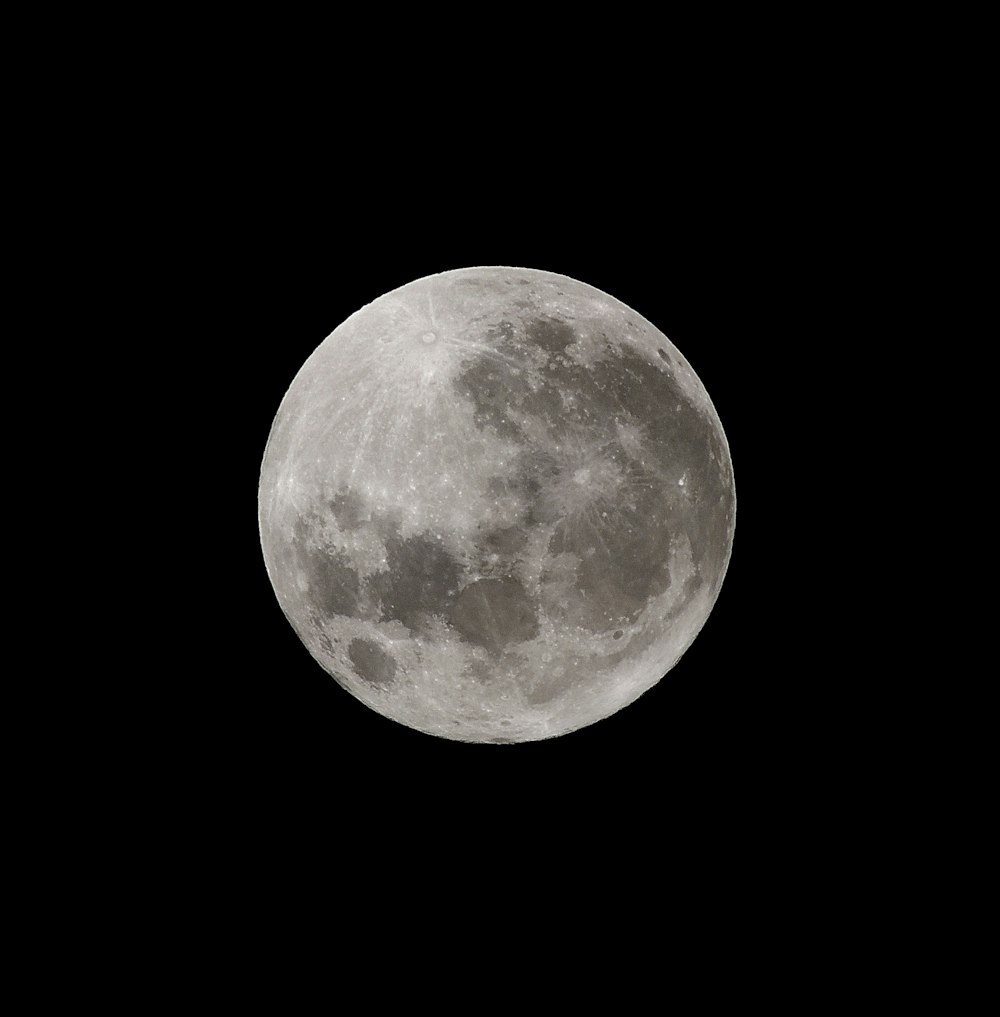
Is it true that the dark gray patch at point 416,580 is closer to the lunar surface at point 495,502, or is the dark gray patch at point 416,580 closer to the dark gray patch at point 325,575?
the lunar surface at point 495,502

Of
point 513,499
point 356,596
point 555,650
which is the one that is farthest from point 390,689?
point 513,499

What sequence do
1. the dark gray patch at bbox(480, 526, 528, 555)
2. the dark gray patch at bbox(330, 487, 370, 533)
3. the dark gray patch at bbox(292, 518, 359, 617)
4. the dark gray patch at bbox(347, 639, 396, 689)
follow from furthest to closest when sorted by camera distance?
the dark gray patch at bbox(347, 639, 396, 689) → the dark gray patch at bbox(292, 518, 359, 617) → the dark gray patch at bbox(330, 487, 370, 533) → the dark gray patch at bbox(480, 526, 528, 555)

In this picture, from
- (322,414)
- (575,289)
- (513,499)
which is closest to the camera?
(513,499)

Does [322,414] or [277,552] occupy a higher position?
[322,414]

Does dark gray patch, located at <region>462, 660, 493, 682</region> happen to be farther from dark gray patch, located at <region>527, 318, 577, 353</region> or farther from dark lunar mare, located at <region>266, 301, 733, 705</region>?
dark gray patch, located at <region>527, 318, 577, 353</region>

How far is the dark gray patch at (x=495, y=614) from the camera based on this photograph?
16.1ft

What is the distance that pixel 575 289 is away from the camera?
5.58m

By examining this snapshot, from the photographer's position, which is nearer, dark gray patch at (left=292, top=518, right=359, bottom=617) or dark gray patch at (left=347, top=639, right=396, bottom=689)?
dark gray patch at (left=292, top=518, right=359, bottom=617)

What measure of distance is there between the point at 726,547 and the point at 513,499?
1.51 meters

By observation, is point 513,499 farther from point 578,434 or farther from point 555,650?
point 555,650

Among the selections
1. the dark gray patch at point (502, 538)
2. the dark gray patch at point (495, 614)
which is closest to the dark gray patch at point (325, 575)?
the dark gray patch at point (495, 614)

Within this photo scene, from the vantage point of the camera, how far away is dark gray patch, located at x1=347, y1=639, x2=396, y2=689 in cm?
526

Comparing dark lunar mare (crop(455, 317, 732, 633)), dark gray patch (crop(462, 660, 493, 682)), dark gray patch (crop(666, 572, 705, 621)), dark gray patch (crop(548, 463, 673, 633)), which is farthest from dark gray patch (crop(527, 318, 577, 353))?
dark gray patch (crop(462, 660, 493, 682))

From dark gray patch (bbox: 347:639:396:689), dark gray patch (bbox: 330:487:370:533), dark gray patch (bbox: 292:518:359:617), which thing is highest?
dark gray patch (bbox: 330:487:370:533)
